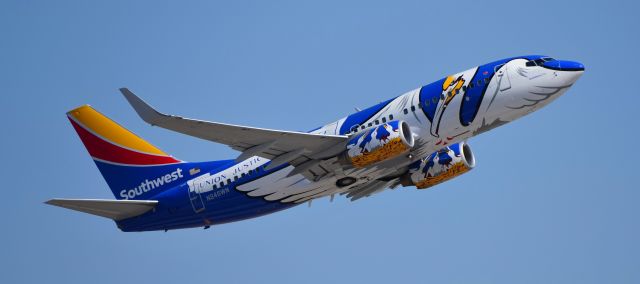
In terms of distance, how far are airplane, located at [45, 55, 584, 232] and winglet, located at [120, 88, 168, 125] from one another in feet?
0.14

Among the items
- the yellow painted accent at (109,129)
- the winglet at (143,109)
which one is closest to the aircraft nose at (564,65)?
the winglet at (143,109)

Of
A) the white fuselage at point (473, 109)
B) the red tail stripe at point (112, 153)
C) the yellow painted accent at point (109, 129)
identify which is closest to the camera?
the white fuselage at point (473, 109)

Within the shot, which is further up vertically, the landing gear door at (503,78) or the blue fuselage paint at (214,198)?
the landing gear door at (503,78)

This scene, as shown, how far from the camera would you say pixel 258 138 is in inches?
1777

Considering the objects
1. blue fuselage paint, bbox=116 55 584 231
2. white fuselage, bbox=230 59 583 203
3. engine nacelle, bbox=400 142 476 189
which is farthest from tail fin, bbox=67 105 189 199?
engine nacelle, bbox=400 142 476 189

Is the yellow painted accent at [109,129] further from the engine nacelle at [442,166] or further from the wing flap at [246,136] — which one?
the engine nacelle at [442,166]

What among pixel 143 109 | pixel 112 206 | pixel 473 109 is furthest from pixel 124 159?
pixel 473 109

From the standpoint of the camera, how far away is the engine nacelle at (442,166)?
5203cm

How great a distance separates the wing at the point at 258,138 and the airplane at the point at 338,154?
51 mm

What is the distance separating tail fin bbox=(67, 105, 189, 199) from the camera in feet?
181

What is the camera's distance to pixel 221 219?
52.7 meters

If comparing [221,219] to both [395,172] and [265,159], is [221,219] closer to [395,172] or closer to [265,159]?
[265,159]

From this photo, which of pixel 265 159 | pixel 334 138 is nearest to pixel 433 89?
pixel 334 138

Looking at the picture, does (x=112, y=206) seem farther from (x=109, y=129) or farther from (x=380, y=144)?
(x=380, y=144)
